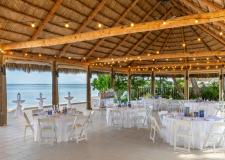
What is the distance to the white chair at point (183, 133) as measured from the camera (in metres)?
6.22

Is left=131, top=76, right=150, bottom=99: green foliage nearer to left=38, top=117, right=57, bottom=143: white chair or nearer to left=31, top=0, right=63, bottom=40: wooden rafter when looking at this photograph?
left=31, top=0, right=63, bottom=40: wooden rafter

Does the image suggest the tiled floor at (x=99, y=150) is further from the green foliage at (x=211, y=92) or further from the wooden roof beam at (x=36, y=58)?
the green foliage at (x=211, y=92)

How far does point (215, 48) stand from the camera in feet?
50.5

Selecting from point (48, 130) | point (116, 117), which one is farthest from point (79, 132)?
point (116, 117)

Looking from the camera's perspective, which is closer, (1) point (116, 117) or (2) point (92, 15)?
(1) point (116, 117)

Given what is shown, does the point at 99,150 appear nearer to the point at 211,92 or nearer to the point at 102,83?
the point at 102,83

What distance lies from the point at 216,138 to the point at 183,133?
740mm

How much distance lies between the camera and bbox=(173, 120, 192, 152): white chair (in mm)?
6223

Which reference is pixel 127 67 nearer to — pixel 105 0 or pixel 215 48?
pixel 215 48

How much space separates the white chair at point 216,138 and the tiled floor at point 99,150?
1.27 feet

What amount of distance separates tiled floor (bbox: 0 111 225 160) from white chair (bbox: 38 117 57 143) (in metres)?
0.32

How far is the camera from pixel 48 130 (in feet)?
23.2

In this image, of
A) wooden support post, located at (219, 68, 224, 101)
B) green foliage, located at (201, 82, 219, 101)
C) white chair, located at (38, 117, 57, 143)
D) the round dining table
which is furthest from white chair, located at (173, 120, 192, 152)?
green foliage, located at (201, 82, 219, 101)

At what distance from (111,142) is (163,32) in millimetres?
10271
